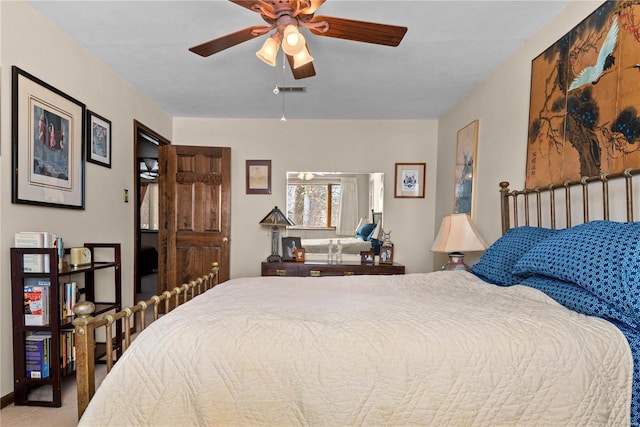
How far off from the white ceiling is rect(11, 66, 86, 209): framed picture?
0.50m

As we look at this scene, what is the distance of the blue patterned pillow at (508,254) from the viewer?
166 cm

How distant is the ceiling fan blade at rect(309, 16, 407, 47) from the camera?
5.12 ft

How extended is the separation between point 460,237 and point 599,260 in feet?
4.73

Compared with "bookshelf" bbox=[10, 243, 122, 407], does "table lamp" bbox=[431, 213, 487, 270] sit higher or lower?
higher

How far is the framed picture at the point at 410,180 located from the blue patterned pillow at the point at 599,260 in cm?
275

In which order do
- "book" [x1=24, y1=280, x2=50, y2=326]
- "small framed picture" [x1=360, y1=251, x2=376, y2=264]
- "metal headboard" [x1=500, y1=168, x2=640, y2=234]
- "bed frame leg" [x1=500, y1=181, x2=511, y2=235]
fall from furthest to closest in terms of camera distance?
1. "small framed picture" [x1=360, y1=251, x2=376, y2=264]
2. "bed frame leg" [x1=500, y1=181, x2=511, y2=235]
3. "book" [x1=24, y1=280, x2=50, y2=326]
4. "metal headboard" [x1=500, y1=168, x2=640, y2=234]

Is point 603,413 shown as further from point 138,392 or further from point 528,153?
point 528,153

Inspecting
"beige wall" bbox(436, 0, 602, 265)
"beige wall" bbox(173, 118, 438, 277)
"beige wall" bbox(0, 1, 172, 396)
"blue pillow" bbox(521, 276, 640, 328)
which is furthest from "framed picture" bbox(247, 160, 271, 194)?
"blue pillow" bbox(521, 276, 640, 328)

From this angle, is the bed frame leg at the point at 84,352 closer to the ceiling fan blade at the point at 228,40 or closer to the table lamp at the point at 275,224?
the ceiling fan blade at the point at 228,40

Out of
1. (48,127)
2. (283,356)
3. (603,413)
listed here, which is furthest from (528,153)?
(48,127)

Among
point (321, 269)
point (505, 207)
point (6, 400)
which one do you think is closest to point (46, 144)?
point (6, 400)

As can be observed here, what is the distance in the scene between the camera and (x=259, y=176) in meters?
4.09

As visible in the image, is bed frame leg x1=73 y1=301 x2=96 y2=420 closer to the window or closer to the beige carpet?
the beige carpet

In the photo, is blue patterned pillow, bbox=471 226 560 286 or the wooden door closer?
blue patterned pillow, bbox=471 226 560 286
